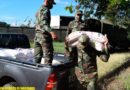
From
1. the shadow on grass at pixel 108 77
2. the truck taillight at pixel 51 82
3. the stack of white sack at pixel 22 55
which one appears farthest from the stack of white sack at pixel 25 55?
the shadow on grass at pixel 108 77

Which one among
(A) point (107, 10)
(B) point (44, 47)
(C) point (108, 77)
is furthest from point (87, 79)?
(A) point (107, 10)

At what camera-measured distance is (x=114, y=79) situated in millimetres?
11180

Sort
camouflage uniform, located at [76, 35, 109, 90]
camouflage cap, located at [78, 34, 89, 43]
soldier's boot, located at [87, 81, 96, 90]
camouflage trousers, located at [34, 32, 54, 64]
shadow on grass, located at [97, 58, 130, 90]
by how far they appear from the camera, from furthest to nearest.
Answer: shadow on grass, located at [97, 58, 130, 90]
camouflage uniform, located at [76, 35, 109, 90]
soldier's boot, located at [87, 81, 96, 90]
camouflage cap, located at [78, 34, 89, 43]
camouflage trousers, located at [34, 32, 54, 64]

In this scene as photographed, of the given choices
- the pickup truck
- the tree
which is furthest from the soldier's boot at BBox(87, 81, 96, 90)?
the tree

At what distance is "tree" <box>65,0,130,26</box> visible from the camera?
15030 mm

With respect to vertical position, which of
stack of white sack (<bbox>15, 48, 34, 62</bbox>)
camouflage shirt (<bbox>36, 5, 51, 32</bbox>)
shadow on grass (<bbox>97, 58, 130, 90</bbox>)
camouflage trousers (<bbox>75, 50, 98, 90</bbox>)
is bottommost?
shadow on grass (<bbox>97, 58, 130, 90</bbox>)

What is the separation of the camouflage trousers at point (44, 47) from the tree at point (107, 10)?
21.0ft

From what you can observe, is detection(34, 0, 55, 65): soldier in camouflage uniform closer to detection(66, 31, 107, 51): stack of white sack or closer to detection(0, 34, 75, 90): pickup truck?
detection(0, 34, 75, 90): pickup truck

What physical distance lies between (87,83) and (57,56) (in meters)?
1.01

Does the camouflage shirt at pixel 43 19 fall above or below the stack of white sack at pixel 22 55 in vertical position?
above

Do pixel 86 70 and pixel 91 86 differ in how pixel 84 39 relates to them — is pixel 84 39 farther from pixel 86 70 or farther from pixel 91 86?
pixel 91 86

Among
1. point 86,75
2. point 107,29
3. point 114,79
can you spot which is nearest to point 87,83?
point 86,75

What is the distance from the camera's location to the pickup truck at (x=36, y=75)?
6.73 m

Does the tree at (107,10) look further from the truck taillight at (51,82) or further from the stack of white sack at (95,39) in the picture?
the truck taillight at (51,82)
